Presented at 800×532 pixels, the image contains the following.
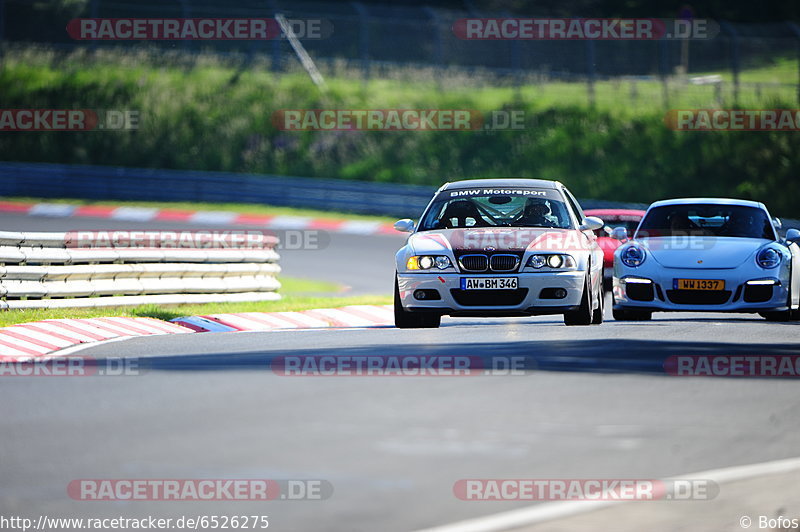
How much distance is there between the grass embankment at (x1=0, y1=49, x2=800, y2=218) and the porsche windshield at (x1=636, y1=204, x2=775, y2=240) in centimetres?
1988

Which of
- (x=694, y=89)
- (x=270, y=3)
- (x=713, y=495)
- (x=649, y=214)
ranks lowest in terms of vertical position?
(x=713, y=495)

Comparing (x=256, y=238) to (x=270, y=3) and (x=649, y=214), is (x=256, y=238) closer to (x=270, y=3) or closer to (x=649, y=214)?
(x=649, y=214)

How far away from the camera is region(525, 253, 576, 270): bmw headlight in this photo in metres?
13.2

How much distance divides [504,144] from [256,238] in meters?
23.1

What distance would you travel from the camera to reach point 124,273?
53.8 feet

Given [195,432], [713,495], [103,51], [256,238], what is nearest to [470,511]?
[713,495]

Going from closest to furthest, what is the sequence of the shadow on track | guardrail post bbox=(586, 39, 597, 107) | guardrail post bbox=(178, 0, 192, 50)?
1. the shadow on track
2. guardrail post bbox=(586, 39, 597, 107)
3. guardrail post bbox=(178, 0, 192, 50)

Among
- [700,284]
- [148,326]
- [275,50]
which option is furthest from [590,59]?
[148,326]

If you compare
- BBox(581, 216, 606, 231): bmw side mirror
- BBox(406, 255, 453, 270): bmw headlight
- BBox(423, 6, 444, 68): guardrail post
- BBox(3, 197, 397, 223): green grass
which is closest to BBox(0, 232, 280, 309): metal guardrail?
BBox(406, 255, 453, 270): bmw headlight

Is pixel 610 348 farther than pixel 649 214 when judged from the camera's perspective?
No

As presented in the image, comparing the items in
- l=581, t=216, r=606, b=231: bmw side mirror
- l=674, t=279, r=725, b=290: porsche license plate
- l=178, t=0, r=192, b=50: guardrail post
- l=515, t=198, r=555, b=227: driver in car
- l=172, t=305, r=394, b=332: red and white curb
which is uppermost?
l=178, t=0, r=192, b=50: guardrail post

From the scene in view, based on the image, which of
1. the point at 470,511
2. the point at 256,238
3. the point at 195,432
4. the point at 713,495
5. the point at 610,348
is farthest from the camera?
the point at 256,238

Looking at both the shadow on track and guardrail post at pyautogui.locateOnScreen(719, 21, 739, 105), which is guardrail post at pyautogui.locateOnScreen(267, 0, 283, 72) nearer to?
guardrail post at pyautogui.locateOnScreen(719, 21, 739, 105)

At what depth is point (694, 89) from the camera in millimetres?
39844
